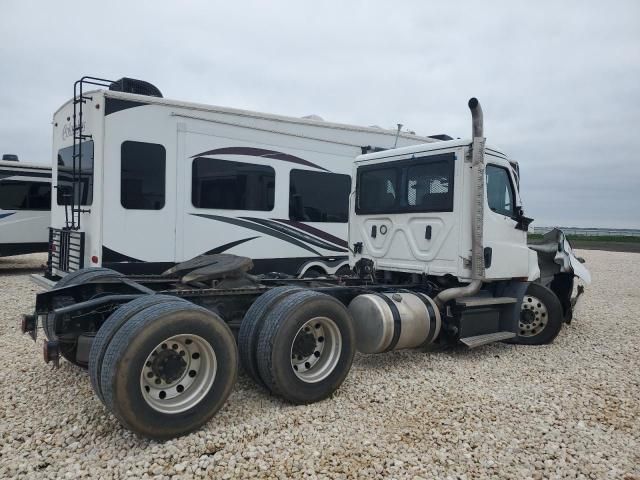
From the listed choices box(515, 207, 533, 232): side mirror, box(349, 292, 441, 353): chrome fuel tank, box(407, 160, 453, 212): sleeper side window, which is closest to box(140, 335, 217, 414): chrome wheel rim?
box(349, 292, 441, 353): chrome fuel tank

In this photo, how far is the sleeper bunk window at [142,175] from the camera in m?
6.70

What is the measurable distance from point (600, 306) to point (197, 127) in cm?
812

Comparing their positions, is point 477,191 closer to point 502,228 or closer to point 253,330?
point 502,228

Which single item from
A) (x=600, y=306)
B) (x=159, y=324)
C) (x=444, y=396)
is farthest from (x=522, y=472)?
(x=600, y=306)

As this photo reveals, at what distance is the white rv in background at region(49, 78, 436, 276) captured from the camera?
665 cm

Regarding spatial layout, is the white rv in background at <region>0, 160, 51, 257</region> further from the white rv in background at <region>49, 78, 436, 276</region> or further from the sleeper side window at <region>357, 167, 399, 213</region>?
the sleeper side window at <region>357, 167, 399, 213</region>

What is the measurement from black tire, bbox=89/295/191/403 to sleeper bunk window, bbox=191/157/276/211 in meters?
3.82

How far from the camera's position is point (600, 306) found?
31.4ft

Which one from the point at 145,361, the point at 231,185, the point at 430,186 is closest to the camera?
the point at 145,361

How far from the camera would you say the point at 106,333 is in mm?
3396

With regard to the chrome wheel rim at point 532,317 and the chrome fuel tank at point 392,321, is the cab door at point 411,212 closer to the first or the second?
the chrome fuel tank at point 392,321

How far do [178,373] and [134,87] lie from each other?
526 centimetres

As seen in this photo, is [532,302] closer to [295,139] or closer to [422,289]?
[422,289]

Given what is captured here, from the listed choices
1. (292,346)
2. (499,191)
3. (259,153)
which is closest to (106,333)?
(292,346)
